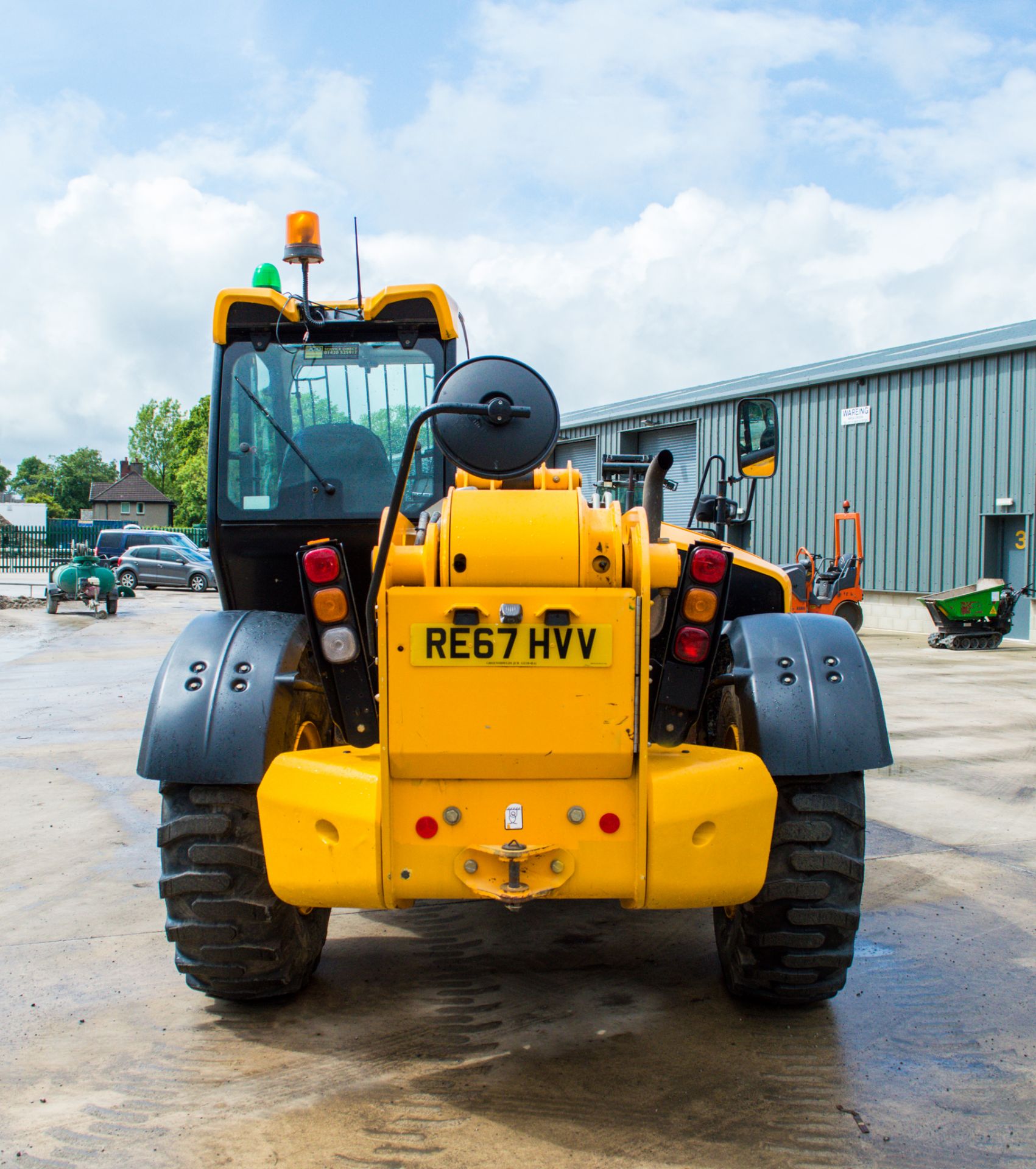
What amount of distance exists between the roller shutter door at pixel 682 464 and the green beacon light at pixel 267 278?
20039 millimetres

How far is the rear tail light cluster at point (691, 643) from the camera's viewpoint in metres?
3.12

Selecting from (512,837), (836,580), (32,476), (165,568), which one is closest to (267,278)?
(512,837)

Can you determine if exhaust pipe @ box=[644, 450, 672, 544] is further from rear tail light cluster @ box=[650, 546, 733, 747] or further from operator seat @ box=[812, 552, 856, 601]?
operator seat @ box=[812, 552, 856, 601]

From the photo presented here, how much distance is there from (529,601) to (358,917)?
237 cm

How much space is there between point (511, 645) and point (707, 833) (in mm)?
741

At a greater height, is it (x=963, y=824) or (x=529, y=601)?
(x=529, y=601)

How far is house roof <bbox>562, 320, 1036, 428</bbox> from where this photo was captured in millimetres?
18016

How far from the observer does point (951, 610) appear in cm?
1655

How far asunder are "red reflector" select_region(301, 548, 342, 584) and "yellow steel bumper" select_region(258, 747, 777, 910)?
61 cm

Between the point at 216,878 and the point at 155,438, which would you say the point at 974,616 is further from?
the point at 155,438

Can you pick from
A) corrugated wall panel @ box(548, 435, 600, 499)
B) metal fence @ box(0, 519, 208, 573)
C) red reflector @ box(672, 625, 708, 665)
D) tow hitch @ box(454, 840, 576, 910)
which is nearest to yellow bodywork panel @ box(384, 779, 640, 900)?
tow hitch @ box(454, 840, 576, 910)

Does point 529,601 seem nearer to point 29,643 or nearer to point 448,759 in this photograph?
point 448,759

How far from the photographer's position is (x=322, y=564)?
3.19 meters

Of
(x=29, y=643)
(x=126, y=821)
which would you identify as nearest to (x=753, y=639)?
(x=126, y=821)
